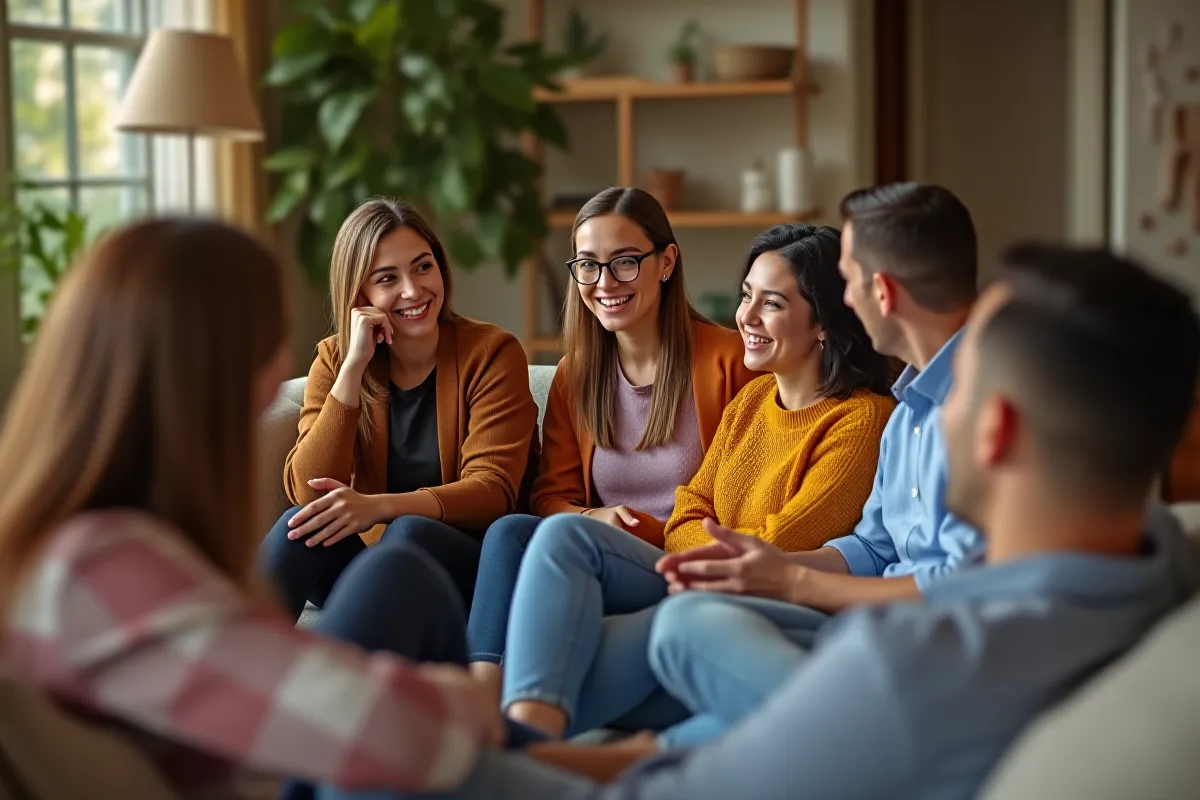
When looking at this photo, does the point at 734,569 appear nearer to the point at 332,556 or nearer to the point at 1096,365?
the point at 1096,365

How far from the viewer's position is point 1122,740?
1192 mm

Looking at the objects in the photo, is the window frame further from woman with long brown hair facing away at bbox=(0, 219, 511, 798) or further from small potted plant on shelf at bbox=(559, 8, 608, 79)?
woman with long brown hair facing away at bbox=(0, 219, 511, 798)

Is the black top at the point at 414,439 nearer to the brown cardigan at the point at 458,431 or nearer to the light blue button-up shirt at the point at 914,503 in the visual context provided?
the brown cardigan at the point at 458,431

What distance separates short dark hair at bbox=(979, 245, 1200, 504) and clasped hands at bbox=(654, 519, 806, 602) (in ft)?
2.19

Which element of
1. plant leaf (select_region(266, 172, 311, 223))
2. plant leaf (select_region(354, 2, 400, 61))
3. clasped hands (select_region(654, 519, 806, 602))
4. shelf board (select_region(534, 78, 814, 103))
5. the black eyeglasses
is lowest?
clasped hands (select_region(654, 519, 806, 602))

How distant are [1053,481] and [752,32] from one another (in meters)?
4.79

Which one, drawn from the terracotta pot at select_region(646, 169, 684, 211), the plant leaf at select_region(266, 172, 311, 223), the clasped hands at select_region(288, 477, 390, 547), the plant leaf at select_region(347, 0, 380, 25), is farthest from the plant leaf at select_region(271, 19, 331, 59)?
the clasped hands at select_region(288, 477, 390, 547)

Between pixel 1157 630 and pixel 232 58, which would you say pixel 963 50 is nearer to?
pixel 232 58

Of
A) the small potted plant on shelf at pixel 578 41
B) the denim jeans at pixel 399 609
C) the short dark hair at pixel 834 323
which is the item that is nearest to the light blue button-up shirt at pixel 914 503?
the short dark hair at pixel 834 323

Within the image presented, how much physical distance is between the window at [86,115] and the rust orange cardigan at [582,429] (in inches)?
89.1

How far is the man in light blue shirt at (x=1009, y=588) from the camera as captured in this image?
1.14 meters

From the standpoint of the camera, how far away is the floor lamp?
4.03 meters

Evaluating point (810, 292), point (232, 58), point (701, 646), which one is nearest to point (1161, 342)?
point (701, 646)

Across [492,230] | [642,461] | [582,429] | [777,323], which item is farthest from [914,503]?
[492,230]
